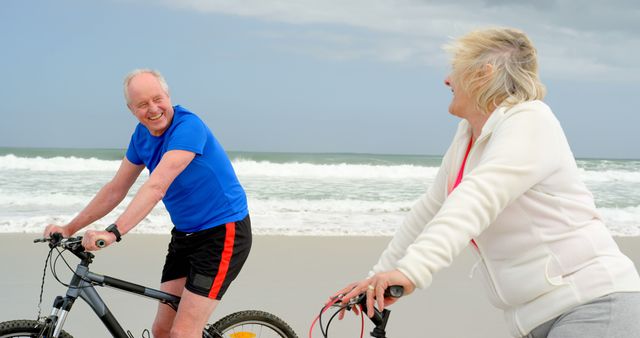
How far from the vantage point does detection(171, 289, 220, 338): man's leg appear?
3.47 m

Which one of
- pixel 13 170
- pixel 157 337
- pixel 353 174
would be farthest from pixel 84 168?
pixel 157 337

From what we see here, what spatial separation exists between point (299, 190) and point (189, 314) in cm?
1566

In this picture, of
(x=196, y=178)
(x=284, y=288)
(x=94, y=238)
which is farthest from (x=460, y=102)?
(x=284, y=288)

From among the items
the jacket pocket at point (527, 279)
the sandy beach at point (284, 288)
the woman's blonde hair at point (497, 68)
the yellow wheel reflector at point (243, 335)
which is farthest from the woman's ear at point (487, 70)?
the sandy beach at point (284, 288)

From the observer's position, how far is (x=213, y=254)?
3496mm

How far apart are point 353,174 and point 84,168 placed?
27.2ft

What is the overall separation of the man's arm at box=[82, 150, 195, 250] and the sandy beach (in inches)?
115

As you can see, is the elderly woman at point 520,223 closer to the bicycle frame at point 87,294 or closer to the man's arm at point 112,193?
the bicycle frame at point 87,294

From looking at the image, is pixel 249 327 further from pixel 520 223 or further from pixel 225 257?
pixel 520 223

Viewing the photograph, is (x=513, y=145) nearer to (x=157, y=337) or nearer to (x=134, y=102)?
(x=134, y=102)

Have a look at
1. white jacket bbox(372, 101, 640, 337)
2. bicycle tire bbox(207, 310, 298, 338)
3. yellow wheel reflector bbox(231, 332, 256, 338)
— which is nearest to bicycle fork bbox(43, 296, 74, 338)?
bicycle tire bbox(207, 310, 298, 338)

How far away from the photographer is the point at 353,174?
80.9 feet

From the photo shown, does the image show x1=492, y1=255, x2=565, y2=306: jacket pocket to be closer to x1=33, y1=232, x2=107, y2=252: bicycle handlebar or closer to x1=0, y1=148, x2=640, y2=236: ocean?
x1=33, y1=232, x2=107, y2=252: bicycle handlebar

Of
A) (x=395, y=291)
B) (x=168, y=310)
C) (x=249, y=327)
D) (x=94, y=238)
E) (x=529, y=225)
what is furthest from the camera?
(x=249, y=327)
